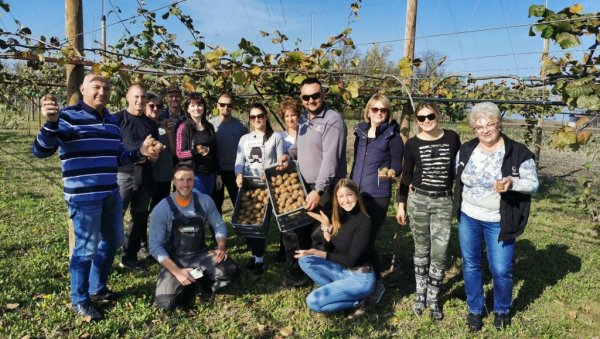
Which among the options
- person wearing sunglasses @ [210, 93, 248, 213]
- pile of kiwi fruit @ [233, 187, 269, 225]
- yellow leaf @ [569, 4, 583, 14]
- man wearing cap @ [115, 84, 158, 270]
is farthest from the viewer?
person wearing sunglasses @ [210, 93, 248, 213]

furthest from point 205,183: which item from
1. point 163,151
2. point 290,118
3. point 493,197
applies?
point 493,197

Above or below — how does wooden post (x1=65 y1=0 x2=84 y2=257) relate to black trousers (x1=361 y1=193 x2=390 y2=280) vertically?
above

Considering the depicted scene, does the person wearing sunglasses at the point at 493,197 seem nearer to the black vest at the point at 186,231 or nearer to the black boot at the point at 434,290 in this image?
the black boot at the point at 434,290

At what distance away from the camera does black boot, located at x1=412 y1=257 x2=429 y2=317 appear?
11.7 feet

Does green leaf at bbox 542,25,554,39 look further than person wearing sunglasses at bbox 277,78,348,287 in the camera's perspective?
No

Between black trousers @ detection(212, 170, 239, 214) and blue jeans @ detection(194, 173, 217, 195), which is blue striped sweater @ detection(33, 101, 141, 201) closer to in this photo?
blue jeans @ detection(194, 173, 217, 195)

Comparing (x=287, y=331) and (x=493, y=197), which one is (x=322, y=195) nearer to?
A: (x=287, y=331)

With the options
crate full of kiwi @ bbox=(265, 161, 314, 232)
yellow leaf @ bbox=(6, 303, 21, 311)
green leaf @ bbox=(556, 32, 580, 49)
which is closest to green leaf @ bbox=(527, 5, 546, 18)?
green leaf @ bbox=(556, 32, 580, 49)

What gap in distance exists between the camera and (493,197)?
3.07 metres

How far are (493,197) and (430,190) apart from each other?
48 cm

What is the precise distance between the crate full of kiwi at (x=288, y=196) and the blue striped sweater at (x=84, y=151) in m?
1.47

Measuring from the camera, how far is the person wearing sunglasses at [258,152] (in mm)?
4188

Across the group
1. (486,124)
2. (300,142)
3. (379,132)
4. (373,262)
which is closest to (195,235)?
(300,142)

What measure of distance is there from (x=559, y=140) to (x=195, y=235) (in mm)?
3207
